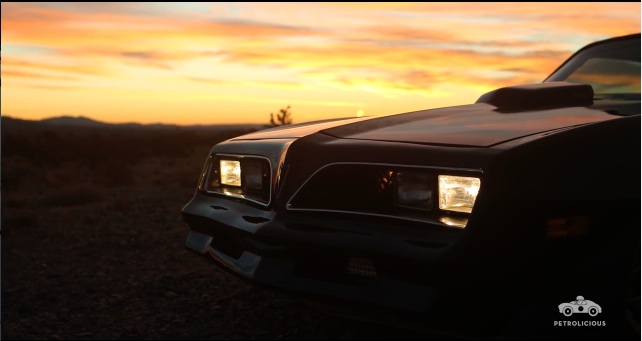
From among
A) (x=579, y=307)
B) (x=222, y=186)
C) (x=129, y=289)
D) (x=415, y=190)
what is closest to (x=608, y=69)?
(x=415, y=190)

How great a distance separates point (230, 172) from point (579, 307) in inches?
69.5

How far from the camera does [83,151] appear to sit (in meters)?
23.7

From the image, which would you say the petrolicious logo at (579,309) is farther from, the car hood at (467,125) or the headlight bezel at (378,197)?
the car hood at (467,125)

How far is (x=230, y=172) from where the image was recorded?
126 inches

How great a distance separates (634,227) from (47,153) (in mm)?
21068

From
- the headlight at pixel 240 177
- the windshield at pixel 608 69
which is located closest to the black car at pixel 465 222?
the headlight at pixel 240 177

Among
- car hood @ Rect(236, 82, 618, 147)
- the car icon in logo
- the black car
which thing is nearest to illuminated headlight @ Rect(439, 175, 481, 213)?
the black car

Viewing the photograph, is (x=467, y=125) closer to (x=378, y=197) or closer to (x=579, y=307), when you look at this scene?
(x=378, y=197)

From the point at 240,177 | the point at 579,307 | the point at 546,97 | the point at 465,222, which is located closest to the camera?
the point at 579,307

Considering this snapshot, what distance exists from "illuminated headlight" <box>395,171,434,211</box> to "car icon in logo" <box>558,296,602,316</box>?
516 mm

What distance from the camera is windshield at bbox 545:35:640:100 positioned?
10.9 ft

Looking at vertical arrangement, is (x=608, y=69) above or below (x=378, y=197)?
above

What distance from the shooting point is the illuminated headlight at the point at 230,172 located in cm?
315

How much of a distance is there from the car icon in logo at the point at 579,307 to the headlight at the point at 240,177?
48.9 inches
